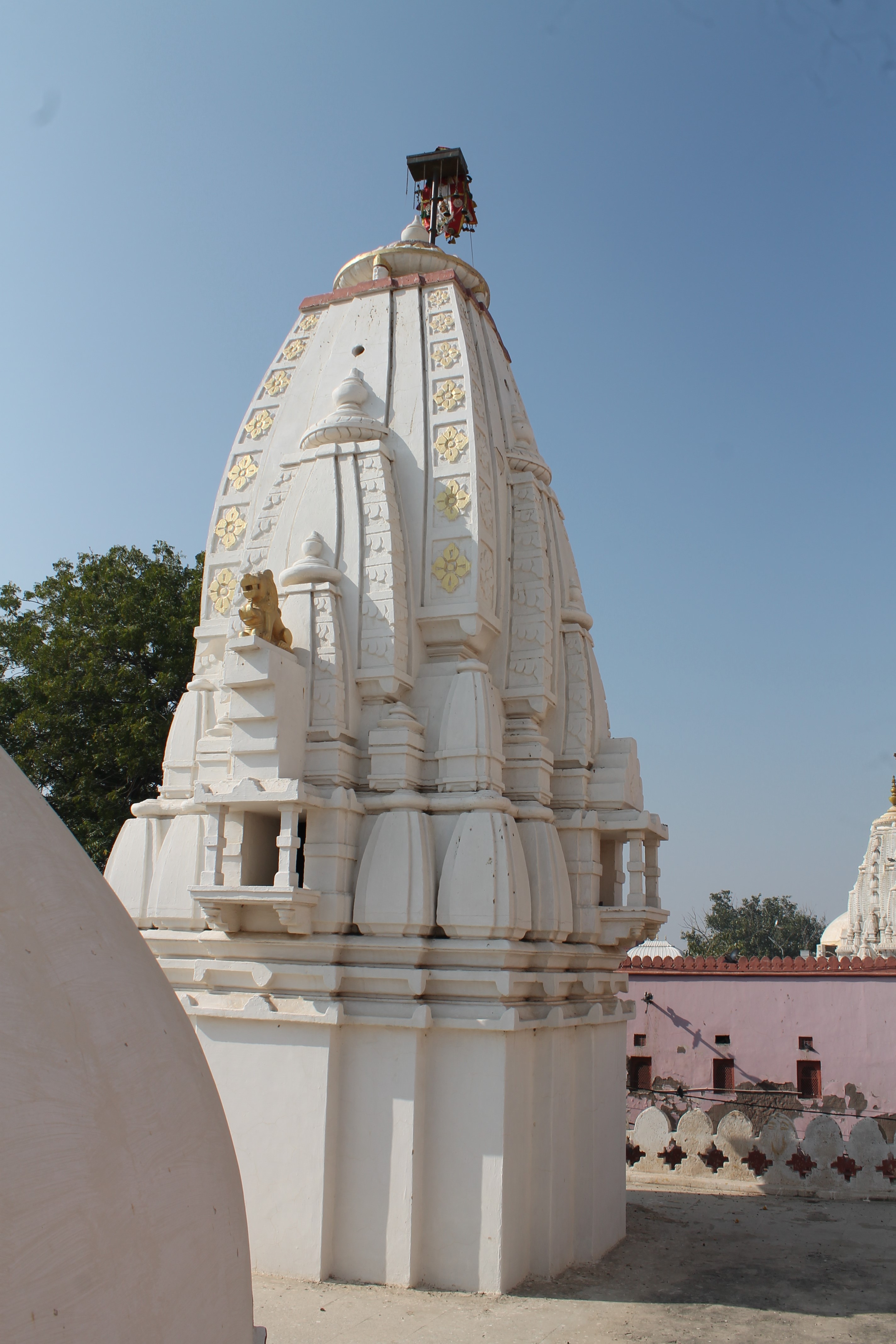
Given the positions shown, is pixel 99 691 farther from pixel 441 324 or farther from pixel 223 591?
pixel 441 324

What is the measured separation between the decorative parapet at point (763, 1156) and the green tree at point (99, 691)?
1031 cm

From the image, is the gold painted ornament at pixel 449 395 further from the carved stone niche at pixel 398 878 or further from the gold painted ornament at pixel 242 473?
the carved stone niche at pixel 398 878

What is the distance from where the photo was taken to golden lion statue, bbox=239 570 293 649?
9.52 meters

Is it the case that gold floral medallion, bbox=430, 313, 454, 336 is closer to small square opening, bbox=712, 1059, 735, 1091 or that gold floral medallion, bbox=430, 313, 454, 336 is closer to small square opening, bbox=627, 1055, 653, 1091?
small square opening, bbox=627, 1055, 653, 1091

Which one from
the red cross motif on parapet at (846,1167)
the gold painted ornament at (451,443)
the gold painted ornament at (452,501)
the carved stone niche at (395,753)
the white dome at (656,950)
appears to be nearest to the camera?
the carved stone niche at (395,753)

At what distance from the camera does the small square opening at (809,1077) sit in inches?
655

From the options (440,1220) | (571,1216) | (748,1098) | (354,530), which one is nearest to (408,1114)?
(440,1220)

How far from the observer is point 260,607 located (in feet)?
31.4

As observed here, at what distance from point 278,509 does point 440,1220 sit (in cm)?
728

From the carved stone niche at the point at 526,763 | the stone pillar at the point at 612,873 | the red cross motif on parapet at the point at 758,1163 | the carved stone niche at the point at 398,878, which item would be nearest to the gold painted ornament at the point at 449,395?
the carved stone niche at the point at 526,763

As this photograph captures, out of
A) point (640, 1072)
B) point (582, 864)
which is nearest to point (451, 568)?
point (582, 864)

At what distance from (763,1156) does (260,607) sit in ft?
34.5

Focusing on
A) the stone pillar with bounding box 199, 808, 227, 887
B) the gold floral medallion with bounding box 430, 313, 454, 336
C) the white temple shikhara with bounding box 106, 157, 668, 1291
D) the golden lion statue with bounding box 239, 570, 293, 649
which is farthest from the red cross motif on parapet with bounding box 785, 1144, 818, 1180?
the gold floral medallion with bounding box 430, 313, 454, 336

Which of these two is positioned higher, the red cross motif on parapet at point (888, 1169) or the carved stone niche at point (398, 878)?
the carved stone niche at point (398, 878)
